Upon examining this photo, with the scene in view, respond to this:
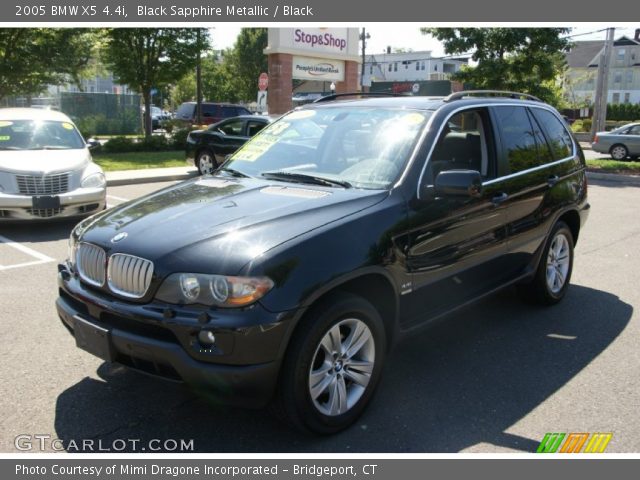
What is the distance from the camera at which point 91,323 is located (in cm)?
317

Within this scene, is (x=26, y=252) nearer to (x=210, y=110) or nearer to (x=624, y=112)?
(x=210, y=110)

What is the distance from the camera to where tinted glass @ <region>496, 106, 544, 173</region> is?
472 centimetres

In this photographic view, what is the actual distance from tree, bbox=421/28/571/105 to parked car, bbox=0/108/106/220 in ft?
47.3

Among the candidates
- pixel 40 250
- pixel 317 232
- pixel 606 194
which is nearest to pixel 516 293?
pixel 317 232

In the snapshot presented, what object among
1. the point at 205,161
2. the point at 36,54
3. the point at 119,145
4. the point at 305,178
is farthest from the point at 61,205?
the point at 36,54

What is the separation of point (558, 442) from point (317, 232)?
68.9 inches

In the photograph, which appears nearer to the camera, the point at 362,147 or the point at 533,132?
the point at 362,147

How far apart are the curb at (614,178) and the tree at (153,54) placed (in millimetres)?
14093

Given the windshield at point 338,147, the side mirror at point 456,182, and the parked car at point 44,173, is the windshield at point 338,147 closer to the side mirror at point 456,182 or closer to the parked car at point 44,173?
the side mirror at point 456,182

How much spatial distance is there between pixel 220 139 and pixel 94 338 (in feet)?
38.0

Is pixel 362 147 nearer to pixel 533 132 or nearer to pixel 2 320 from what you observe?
pixel 533 132

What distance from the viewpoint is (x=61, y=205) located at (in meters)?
8.27

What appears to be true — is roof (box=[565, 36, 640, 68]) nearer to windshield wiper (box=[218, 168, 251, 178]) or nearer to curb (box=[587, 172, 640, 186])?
curb (box=[587, 172, 640, 186])

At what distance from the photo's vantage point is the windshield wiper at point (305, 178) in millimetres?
3850
